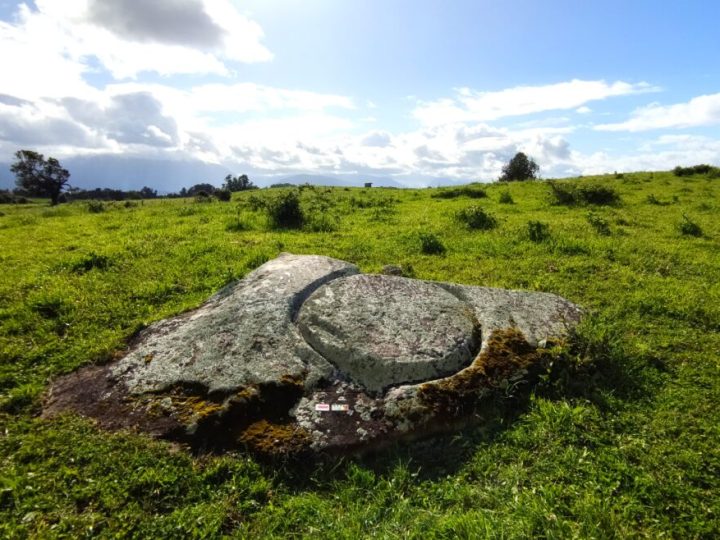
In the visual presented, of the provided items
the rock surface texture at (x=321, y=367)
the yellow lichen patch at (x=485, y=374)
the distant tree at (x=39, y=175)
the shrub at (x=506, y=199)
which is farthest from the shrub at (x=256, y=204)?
the distant tree at (x=39, y=175)

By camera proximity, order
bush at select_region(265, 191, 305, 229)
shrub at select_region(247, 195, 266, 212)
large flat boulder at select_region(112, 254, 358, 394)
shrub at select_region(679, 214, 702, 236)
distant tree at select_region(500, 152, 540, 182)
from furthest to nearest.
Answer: distant tree at select_region(500, 152, 540, 182) → shrub at select_region(247, 195, 266, 212) → bush at select_region(265, 191, 305, 229) → shrub at select_region(679, 214, 702, 236) → large flat boulder at select_region(112, 254, 358, 394)

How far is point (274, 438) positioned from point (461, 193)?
21221 millimetres

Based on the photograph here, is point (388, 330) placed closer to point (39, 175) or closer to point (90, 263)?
point (90, 263)

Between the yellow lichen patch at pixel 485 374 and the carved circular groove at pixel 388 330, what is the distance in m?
0.21

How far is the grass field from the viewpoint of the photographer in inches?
168

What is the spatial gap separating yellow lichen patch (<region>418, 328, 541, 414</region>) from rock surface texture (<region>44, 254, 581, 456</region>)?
2 cm

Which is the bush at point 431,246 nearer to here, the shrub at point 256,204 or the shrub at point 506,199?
the shrub at point 506,199

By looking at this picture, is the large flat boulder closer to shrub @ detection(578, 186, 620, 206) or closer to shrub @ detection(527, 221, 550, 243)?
shrub @ detection(527, 221, 550, 243)

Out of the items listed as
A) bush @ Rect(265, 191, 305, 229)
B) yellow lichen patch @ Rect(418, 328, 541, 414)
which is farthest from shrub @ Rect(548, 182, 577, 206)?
yellow lichen patch @ Rect(418, 328, 541, 414)

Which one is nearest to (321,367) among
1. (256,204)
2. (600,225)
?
(600,225)

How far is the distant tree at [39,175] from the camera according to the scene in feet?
236

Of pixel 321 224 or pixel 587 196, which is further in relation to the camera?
pixel 587 196

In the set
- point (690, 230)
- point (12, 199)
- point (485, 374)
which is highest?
point (12, 199)

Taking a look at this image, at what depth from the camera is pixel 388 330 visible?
6.40 m
